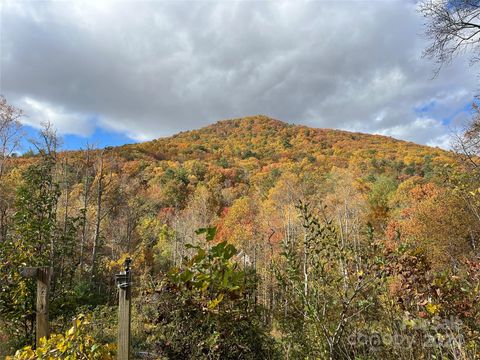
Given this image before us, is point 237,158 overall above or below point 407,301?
above

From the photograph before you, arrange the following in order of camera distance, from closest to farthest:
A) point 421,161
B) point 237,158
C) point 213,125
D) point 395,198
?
1. point 395,198
2. point 421,161
3. point 237,158
4. point 213,125

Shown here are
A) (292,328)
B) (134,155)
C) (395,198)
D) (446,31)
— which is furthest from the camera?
(134,155)

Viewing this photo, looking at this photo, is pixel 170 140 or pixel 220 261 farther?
pixel 170 140

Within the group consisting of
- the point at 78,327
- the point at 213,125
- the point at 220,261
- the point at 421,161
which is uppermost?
the point at 213,125

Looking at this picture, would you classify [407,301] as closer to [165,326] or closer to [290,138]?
[165,326]

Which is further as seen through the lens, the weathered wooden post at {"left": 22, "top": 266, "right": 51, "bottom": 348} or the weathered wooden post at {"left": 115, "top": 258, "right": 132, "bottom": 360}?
the weathered wooden post at {"left": 22, "top": 266, "right": 51, "bottom": 348}

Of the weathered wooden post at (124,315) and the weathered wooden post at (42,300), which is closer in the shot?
the weathered wooden post at (124,315)

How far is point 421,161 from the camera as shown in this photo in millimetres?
42844

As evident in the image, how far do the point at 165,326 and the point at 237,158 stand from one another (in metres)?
60.0

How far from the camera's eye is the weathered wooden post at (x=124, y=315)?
2619mm

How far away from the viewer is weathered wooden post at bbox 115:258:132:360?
103 inches

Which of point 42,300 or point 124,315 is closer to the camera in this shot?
point 124,315

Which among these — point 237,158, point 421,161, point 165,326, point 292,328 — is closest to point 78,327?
point 165,326

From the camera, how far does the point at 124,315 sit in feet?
8.80
